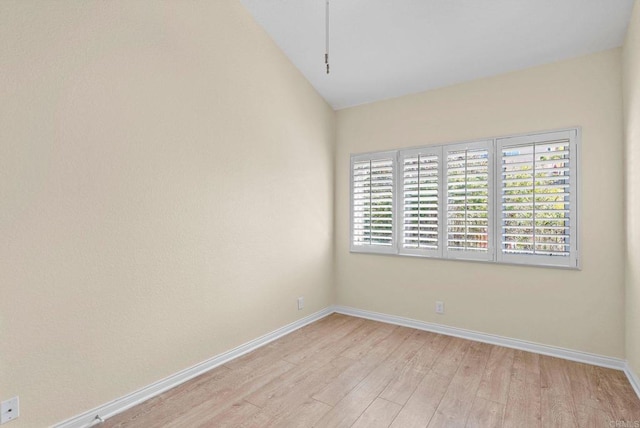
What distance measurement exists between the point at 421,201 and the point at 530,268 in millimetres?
1171

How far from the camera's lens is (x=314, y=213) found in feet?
12.5

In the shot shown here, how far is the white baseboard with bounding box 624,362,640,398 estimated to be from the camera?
2208 mm

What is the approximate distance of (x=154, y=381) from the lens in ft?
7.36

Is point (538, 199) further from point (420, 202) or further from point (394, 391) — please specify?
point (394, 391)

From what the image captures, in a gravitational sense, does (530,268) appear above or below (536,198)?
below

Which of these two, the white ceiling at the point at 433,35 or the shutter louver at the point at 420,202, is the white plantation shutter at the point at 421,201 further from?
the white ceiling at the point at 433,35

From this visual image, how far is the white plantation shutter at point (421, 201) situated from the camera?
339cm

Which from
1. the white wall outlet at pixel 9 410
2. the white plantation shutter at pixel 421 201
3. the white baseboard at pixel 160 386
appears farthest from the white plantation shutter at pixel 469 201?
the white wall outlet at pixel 9 410

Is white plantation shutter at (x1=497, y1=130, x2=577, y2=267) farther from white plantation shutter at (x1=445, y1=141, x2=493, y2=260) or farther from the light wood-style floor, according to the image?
the light wood-style floor

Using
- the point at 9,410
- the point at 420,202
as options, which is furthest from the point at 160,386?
the point at 420,202

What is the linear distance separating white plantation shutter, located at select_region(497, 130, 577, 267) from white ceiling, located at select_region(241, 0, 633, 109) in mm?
737

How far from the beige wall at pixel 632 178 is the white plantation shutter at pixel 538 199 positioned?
1.15 feet

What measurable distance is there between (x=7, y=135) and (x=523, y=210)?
12.1 feet

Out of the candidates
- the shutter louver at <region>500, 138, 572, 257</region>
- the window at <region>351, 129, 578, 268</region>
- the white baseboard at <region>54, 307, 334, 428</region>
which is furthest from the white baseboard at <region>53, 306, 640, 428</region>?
the shutter louver at <region>500, 138, 572, 257</region>
